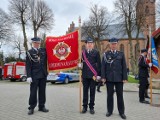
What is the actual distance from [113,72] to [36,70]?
2.36m

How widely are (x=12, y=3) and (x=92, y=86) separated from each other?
38.1 meters

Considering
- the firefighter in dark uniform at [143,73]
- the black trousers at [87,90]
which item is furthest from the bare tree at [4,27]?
the black trousers at [87,90]

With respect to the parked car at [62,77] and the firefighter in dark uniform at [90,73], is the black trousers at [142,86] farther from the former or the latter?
the parked car at [62,77]

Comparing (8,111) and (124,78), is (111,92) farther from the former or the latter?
(8,111)

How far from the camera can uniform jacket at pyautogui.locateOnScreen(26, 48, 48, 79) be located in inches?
310

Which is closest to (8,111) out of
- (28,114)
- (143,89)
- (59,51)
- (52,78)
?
(28,114)

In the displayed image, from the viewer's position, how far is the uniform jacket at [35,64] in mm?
7867

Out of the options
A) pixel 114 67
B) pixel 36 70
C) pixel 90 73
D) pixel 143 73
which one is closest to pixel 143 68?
pixel 143 73

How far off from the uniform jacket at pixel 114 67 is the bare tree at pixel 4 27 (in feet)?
111

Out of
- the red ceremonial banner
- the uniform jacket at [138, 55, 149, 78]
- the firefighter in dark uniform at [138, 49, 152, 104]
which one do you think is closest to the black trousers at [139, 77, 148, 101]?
the firefighter in dark uniform at [138, 49, 152, 104]

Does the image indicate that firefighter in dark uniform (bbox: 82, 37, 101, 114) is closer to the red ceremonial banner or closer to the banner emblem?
the red ceremonial banner

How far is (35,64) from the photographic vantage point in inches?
313

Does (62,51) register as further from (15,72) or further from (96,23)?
(96,23)

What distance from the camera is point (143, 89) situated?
10391mm
